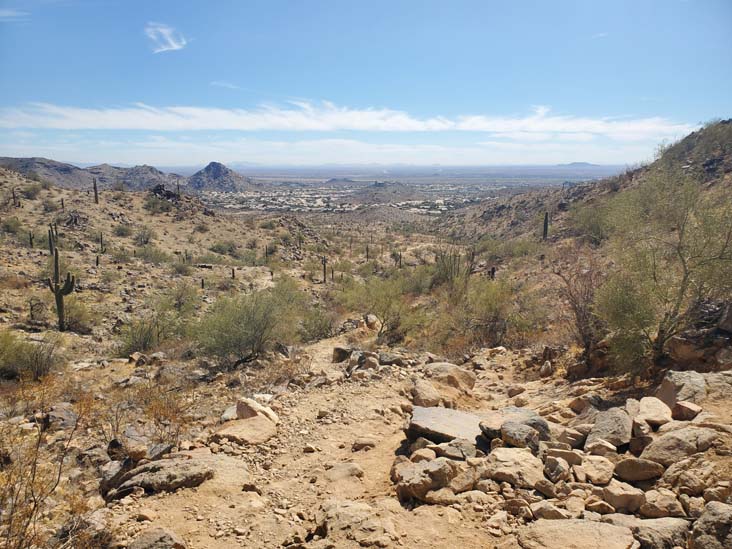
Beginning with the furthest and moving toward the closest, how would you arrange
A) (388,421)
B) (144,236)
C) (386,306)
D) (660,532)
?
(144,236) < (386,306) < (388,421) < (660,532)

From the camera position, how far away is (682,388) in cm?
626

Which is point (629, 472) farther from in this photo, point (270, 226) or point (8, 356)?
point (270, 226)

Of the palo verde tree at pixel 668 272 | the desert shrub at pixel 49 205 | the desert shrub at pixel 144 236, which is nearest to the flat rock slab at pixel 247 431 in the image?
the palo verde tree at pixel 668 272

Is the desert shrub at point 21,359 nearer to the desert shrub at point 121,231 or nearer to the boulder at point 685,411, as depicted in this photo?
the boulder at point 685,411

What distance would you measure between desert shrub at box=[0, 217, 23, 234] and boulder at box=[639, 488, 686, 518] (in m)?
42.5

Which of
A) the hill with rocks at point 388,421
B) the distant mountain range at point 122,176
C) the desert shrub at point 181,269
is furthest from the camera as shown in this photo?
the distant mountain range at point 122,176

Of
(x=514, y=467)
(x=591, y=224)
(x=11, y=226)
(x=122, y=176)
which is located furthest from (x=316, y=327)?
(x=122, y=176)

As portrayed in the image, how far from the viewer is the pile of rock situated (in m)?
3.80

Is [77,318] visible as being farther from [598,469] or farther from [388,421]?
[598,469]

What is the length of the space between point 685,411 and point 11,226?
4331 cm

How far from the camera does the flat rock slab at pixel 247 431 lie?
266 inches

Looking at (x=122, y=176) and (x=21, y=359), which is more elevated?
(x=122, y=176)

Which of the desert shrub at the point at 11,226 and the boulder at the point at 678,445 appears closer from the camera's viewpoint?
the boulder at the point at 678,445

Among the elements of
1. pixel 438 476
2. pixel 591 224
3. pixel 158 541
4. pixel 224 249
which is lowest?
pixel 224 249
